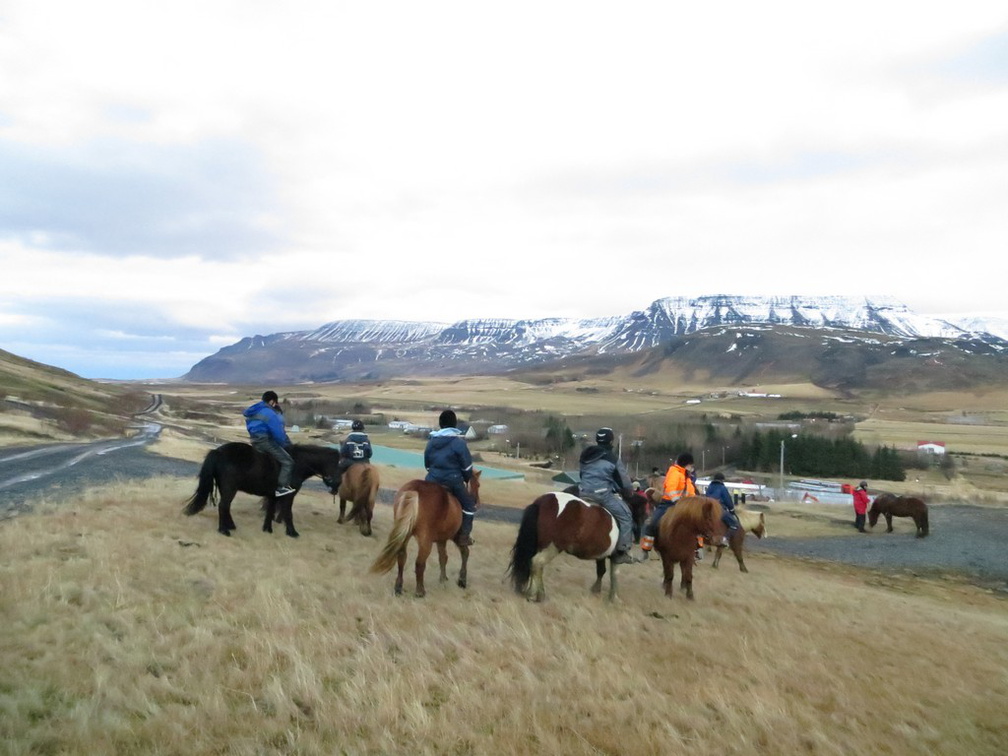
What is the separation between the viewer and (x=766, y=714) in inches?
248

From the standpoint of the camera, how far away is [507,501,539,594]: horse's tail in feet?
34.2

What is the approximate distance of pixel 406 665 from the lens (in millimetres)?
6559

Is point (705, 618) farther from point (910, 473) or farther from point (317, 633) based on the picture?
point (910, 473)

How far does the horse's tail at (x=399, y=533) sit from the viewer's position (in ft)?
30.8

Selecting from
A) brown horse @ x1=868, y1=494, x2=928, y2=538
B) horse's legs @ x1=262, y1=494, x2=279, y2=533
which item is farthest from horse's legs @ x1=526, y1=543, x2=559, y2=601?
brown horse @ x1=868, y1=494, x2=928, y2=538

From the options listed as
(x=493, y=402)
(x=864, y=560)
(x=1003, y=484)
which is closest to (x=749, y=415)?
(x=493, y=402)

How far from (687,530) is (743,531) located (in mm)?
9074

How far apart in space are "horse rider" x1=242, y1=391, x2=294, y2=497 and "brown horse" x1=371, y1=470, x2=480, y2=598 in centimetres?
408

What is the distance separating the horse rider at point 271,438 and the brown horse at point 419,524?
13.4 feet

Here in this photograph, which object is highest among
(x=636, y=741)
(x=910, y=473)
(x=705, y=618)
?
(x=636, y=741)

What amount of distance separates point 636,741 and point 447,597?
463cm

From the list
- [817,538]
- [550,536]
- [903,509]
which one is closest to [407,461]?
[817,538]

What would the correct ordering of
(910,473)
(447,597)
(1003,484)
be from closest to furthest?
(447,597), (1003,484), (910,473)

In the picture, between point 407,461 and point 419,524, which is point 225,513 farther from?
point 407,461
